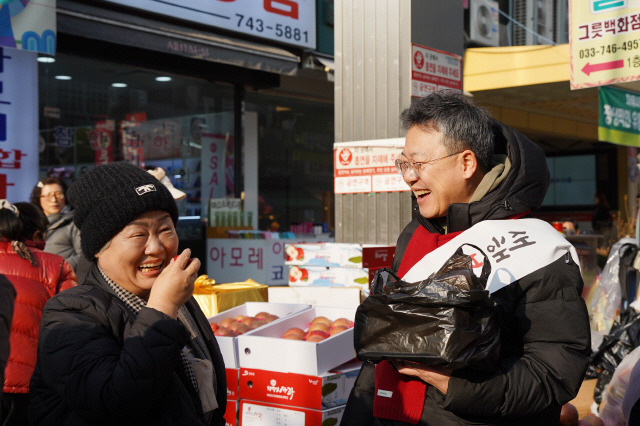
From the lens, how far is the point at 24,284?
4297mm

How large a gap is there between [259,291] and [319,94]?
954 cm

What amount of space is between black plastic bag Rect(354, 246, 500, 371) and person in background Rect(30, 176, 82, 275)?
4962 millimetres

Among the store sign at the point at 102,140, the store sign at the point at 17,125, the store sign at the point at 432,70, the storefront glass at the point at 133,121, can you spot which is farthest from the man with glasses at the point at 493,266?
the store sign at the point at 102,140

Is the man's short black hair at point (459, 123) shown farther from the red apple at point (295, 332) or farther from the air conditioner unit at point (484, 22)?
the air conditioner unit at point (484, 22)

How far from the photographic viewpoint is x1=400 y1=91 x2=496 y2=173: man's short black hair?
2123 mm

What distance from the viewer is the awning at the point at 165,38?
8.23 metres

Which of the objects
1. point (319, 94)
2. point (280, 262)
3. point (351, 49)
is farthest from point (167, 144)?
point (351, 49)

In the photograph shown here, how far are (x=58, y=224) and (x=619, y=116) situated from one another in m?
6.17

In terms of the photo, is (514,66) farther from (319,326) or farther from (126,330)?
(126,330)

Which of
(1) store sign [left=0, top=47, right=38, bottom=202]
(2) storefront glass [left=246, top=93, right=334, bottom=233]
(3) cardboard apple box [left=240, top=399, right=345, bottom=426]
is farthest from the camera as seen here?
(2) storefront glass [left=246, top=93, right=334, bottom=233]

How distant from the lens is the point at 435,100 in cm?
219

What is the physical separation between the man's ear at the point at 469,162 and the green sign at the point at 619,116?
6355mm

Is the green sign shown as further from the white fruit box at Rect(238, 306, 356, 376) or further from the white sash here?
the white sash

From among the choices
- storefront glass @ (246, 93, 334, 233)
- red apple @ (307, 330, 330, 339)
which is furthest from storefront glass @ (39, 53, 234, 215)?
red apple @ (307, 330, 330, 339)
